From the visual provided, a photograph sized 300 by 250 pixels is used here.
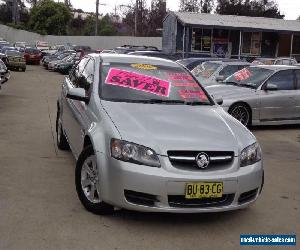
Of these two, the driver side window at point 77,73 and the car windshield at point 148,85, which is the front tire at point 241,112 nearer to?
the driver side window at point 77,73

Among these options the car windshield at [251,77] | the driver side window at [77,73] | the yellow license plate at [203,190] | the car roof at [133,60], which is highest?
the car roof at [133,60]

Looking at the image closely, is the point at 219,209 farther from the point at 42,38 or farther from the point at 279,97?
the point at 42,38

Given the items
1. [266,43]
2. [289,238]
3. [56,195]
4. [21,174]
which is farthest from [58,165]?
[266,43]

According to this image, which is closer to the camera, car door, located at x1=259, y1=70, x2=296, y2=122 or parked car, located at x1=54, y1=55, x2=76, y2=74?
car door, located at x1=259, y1=70, x2=296, y2=122

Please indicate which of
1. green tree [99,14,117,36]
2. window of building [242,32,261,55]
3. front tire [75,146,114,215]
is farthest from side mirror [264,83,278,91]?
green tree [99,14,117,36]

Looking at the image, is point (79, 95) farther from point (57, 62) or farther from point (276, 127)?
point (57, 62)

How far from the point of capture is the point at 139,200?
4508mm

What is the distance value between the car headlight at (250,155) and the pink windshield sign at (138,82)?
51.1 inches

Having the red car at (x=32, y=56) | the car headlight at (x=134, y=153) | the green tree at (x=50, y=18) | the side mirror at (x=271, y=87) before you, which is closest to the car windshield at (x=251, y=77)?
the side mirror at (x=271, y=87)

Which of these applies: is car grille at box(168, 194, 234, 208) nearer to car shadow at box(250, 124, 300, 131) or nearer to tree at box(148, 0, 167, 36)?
car shadow at box(250, 124, 300, 131)

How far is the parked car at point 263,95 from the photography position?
10.4m

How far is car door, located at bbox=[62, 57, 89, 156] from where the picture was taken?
19.4 ft

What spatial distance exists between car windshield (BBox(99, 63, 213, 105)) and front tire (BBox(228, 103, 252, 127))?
4.13 metres

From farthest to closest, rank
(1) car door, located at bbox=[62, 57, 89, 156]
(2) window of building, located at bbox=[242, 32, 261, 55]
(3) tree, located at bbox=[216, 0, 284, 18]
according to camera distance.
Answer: (3) tree, located at bbox=[216, 0, 284, 18]
(2) window of building, located at bbox=[242, 32, 261, 55]
(1) car door, located at bbox=[62, 57, 89, 156]
